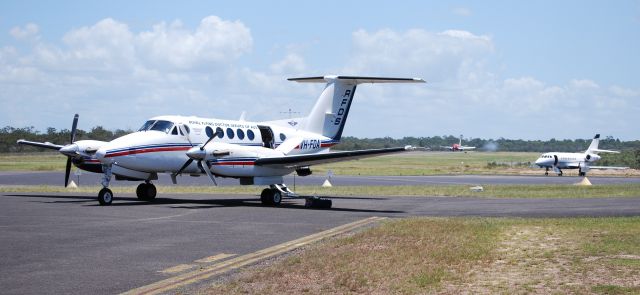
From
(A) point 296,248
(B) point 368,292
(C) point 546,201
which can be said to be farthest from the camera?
(C) point 546,201

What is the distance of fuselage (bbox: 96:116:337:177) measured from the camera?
29125 mm

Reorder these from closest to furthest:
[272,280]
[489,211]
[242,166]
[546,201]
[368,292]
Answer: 1. [368,292]
2. [272,280]
3. [489,211]
4. [242,166]
5. [546,201]

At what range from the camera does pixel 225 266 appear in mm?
13531

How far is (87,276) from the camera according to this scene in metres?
12.1

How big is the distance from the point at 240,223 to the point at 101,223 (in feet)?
12.4

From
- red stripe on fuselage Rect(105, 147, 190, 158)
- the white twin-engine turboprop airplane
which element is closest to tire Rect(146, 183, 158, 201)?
the white twin-engine turboprop airplane

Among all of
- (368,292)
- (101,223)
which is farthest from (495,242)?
(101,223)

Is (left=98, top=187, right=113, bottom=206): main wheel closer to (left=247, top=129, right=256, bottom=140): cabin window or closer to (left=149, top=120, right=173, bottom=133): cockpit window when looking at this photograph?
(left=149, top=120, right=173, bottom=133): cockpit window

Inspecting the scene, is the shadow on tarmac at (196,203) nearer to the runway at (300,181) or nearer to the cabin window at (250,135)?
the cabin window at (250,135)

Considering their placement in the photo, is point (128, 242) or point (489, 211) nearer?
point (128, 242)

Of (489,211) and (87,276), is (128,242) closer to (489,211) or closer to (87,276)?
(87,276)

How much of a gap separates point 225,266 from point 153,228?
7.11m

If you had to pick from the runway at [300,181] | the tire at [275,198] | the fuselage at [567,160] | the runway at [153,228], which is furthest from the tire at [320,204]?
the fuselage at [567,160]

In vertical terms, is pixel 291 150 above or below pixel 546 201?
above
